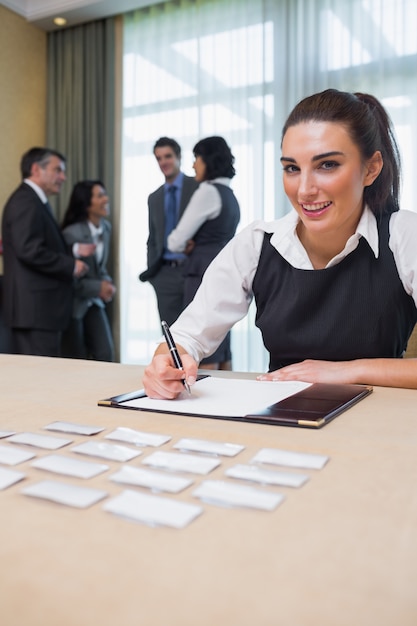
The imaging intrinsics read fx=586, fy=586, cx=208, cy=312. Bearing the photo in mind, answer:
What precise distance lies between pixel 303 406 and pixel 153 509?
423 millimetres

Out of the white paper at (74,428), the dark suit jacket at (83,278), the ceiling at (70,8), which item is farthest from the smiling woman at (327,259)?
the ceiling at (70,8)

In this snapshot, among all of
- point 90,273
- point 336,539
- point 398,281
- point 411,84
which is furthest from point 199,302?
point 411,84

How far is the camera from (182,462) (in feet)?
1.86

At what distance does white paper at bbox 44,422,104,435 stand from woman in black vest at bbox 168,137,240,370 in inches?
88.2

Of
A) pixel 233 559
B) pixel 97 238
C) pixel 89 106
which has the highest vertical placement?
pixel 89 106

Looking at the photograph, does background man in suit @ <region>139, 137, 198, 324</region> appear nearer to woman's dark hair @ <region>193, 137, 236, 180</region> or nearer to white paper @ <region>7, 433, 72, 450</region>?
woman's dark hair @ <region>193, 137, 236, 180</region>

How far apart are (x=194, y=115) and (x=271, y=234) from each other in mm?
3176

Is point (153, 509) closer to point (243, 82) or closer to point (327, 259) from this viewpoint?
point (327, 259)

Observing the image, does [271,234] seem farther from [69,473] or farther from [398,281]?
[69,473]

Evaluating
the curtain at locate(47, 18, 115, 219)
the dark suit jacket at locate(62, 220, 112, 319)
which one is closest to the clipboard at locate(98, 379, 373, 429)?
the dark suit jacket at locate(62, 220, 112, 319)

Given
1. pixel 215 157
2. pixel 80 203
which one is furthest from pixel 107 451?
pixel 80 203

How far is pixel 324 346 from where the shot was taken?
4.25ft

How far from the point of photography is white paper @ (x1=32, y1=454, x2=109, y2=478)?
0.54 m

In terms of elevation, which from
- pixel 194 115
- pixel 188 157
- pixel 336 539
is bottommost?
pixel 336 539
